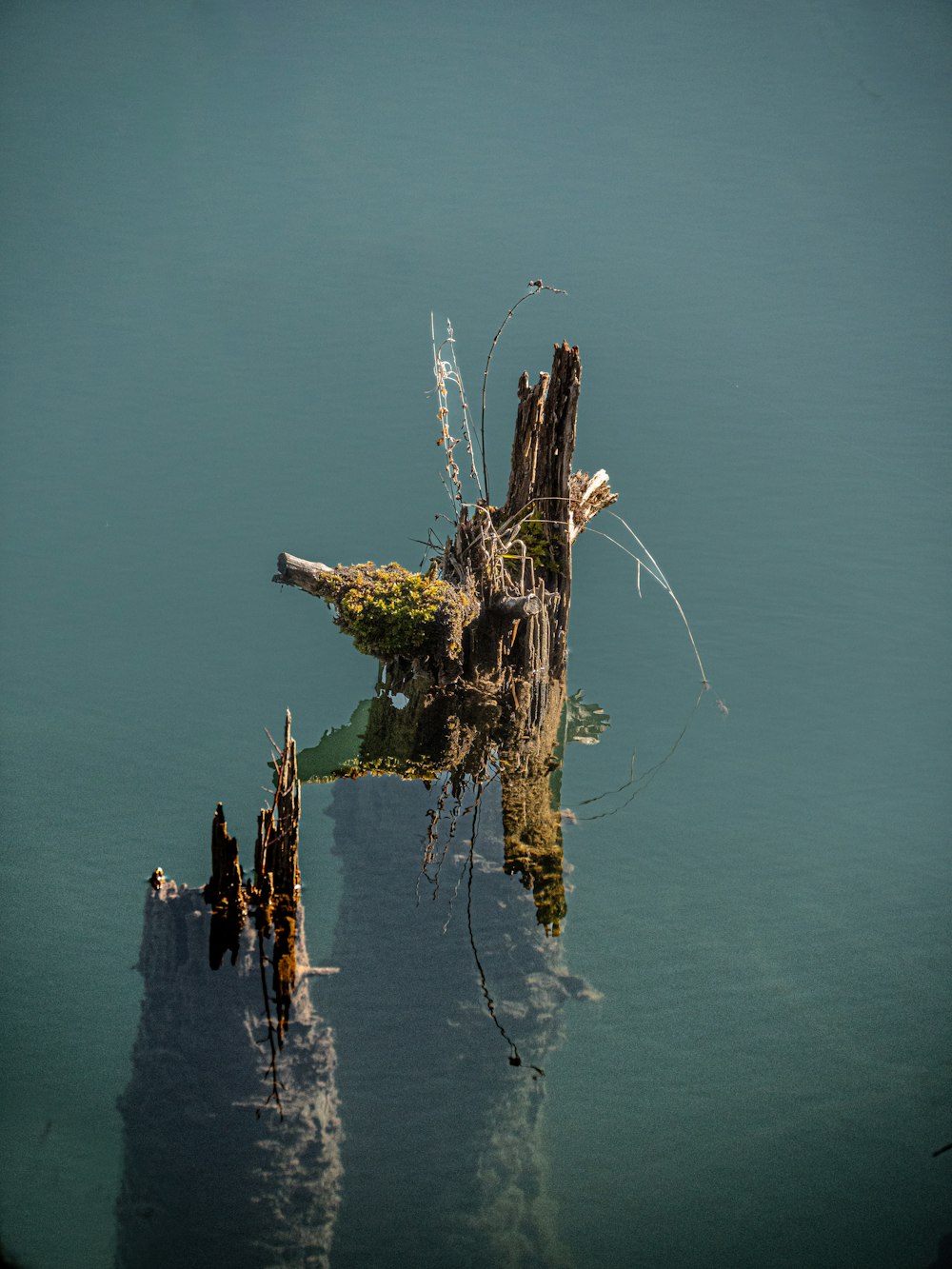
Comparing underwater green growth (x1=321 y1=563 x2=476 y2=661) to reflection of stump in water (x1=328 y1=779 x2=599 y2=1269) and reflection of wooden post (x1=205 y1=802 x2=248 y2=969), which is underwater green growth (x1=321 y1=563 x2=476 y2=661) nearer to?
reflection of stump in water (x1=328 y1=779 x2=599 y2=1269)

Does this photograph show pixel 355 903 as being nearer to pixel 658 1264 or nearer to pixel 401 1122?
pixel 401 1122

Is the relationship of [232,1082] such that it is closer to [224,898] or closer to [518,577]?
[224,898]

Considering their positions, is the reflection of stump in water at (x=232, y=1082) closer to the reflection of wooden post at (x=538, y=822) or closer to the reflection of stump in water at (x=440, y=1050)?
the reflection of stump in water at (x=440, y=1050)

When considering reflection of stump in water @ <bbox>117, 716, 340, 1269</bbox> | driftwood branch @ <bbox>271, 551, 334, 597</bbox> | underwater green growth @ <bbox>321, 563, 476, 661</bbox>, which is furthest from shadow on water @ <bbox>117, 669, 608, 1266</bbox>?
driftwood branch @ <bbox>271, 551, 334, 597</bbox>

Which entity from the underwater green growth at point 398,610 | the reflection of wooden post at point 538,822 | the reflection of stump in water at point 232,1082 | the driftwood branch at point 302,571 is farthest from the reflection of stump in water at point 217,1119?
the driftwood branch at point 302,571

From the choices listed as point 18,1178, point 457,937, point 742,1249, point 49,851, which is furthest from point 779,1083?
point 49,851
